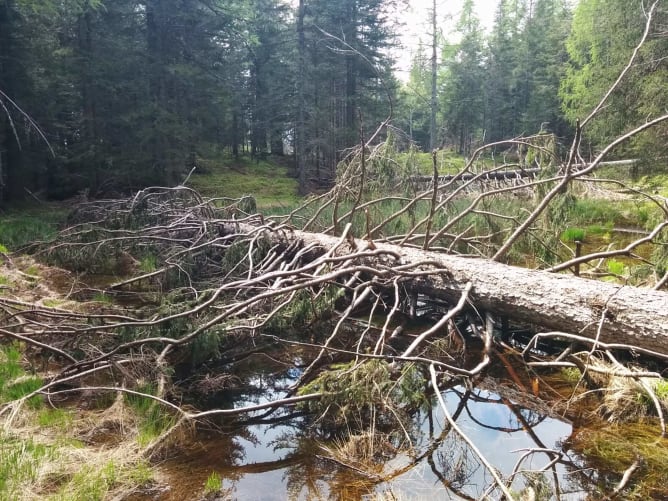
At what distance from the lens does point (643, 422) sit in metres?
3.00

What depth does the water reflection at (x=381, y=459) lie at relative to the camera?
2436mm

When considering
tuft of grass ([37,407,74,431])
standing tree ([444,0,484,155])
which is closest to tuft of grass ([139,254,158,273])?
tuft of grass ([37,407,74,431])

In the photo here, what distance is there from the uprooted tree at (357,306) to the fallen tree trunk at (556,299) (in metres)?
0.01

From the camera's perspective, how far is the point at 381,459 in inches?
105

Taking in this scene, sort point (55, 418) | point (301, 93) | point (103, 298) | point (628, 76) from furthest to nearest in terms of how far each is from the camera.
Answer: point (301, 93), point (628, 76), point (103, 298), point (55, 418)

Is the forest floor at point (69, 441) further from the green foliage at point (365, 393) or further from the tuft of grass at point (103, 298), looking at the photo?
the green foliage at point (365, 393)

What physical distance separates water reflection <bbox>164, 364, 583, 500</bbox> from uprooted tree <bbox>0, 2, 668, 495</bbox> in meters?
0.22

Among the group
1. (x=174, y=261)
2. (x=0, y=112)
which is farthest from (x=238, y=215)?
(x=0, y=112)

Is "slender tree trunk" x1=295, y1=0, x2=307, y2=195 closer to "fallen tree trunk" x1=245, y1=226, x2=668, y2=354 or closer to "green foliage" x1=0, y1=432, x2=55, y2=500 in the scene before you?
"fallen tree trunk" x1=245, y1=226, x2=668, y2=354

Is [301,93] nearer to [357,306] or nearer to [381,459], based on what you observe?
[357,306]

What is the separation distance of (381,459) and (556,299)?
6.69 ft

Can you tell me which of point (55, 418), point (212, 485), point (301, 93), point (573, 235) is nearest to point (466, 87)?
point (301, 93)

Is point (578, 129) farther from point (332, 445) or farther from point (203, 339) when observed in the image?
point (203, 339)

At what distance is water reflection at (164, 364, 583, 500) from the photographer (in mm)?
2436
